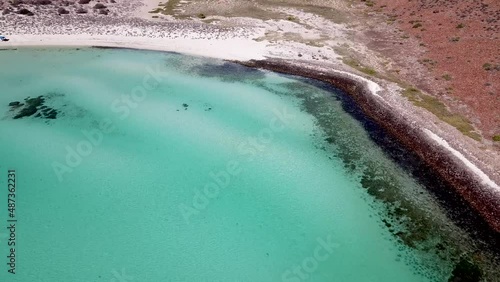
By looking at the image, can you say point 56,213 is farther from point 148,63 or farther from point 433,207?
point 433,207

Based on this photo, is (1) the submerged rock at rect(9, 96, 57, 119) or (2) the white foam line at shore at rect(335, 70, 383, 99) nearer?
(1) the submerged rock at rect(9, 96, 57, 119)

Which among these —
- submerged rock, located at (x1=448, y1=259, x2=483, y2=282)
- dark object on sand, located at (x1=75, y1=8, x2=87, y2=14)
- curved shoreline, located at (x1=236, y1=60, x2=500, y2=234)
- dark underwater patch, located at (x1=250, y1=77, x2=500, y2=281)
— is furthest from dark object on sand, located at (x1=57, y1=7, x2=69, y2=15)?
submerged rock, located at (x1=448, y1=259, x2=483, y2=282)

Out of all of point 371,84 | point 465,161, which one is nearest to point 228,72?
point 371,84

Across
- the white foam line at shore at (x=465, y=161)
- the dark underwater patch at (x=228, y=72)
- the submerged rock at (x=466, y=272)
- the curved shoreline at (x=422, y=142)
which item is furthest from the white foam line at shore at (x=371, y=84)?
the submerged rock at (x=466, y=272)

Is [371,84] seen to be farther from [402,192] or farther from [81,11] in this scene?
[81,11]

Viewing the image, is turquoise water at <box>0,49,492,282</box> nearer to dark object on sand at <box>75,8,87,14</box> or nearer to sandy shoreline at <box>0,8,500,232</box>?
sandy shoreline at <box>0,8,500,232</box>

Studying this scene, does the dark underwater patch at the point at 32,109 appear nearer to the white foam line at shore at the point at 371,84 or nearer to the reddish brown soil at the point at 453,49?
the white foam line at shore at the point at 371,84
